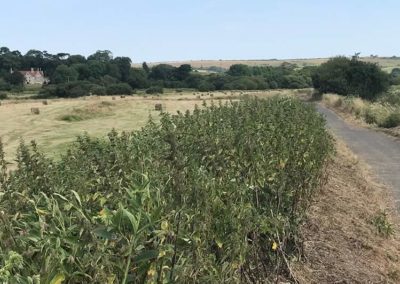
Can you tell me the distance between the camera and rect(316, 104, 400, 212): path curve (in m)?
12.4

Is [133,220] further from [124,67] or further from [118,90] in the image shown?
[124,67]

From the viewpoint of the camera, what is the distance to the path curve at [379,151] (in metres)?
12.4

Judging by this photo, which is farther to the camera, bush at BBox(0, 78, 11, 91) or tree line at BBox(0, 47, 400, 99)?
bush at BBox(0, 78, 11, 91)

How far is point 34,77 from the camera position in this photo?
10075cm

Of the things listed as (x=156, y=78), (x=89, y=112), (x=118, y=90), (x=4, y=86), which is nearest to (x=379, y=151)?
(x=89, y=112)

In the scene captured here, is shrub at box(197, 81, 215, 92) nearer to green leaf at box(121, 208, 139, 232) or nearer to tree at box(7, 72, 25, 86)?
tree at box(7, 72, 25, 86)

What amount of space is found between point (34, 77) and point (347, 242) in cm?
10079

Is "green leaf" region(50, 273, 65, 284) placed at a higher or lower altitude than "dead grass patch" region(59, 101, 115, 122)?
higher

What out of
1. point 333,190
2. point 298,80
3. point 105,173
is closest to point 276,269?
point 105,173

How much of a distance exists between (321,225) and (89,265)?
5021mm

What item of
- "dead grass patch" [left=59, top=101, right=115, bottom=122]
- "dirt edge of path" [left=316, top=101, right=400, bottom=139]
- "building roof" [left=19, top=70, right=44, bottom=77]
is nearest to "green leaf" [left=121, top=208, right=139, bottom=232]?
"dirt edge of path" [left=316, top=101, right=400, bottom=139]

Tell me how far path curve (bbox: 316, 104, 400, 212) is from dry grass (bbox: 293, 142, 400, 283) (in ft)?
3.40

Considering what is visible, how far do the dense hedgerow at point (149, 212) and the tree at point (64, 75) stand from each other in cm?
8307

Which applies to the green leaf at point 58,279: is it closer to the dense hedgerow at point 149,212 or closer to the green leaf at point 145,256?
the dense hedgerow at point 149,212
